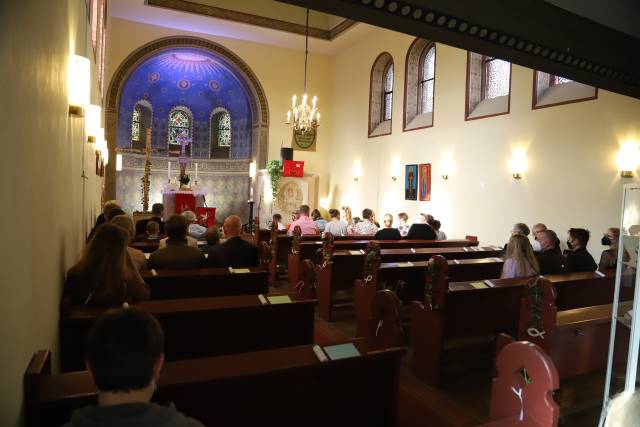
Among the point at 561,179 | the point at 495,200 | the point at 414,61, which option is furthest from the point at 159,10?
the point at 561,179

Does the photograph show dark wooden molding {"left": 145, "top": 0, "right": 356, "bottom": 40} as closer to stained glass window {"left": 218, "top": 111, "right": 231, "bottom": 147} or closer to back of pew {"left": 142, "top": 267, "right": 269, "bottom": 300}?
stained glass window {"left": 218, "top": 111, "right": 231, "bottom": 147}

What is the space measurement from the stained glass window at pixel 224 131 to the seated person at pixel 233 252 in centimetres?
1259

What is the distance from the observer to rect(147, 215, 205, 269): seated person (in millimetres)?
3850

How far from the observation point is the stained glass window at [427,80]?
10836mm

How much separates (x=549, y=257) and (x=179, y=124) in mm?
14523

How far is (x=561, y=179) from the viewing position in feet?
24.4

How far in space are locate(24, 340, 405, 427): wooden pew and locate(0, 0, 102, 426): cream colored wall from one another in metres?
0.14

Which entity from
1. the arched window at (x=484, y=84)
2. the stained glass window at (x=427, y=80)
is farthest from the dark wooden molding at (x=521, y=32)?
the stained glass window at (x=427, y=80)

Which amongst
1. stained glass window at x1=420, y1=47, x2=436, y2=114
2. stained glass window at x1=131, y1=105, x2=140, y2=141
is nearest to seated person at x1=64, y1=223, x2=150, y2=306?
stained glass window at x1=420, y1=47, x2=436, y2=114

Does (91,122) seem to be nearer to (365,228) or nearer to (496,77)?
(365,228)

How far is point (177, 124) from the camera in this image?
1650 centimetres

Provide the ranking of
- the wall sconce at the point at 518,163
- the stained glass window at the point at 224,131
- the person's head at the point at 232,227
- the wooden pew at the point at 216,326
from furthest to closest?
the stained glass window at the point at 224,131, the wall sconce at the point at 518,163, the person's head at the point at 232,227, the wooden pew at the point at 216,326

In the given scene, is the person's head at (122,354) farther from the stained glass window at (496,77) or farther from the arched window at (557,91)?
the stained glass window at (496,77)

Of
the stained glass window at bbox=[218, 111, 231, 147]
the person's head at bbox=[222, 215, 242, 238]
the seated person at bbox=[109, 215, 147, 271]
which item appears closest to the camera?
the seated person at bbox=[109, 215, 147, 271]
